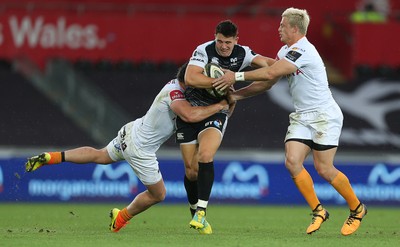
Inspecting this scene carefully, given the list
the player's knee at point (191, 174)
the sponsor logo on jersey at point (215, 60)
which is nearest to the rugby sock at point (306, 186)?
the player's knee at point (191, 174)

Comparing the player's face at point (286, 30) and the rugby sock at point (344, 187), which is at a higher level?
the player's face at point (286, 30)

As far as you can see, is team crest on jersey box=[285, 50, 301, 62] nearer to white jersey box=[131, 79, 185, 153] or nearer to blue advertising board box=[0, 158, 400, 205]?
white jersey box=[131, 79, 185, 153]

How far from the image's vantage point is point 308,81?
32.8ft

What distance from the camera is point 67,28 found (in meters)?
19.3

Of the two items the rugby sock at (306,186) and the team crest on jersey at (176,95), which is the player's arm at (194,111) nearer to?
the team crest on jersey at (176,95)

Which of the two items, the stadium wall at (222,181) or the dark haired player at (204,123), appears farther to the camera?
the stadium wall at (222,181)

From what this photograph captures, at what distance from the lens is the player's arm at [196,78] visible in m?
9.79

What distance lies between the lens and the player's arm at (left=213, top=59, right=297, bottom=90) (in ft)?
32.0

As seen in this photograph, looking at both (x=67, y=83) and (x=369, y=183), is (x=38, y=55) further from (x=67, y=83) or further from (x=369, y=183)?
(x=369, y=183)

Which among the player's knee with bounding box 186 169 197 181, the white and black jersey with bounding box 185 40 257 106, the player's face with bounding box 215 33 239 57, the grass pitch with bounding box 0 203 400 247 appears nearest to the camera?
the grass pitch with bounding box 0 203 400 247

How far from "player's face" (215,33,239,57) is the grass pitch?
6.01 ft

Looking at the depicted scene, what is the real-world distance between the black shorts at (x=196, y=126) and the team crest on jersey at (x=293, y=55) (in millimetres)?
897

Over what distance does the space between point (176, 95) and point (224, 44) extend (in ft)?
2.47

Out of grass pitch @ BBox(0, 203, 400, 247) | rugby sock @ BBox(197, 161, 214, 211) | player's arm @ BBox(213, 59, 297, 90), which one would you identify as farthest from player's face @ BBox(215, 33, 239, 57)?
grass pitch @ BBox(0, 203, 400, 247)
